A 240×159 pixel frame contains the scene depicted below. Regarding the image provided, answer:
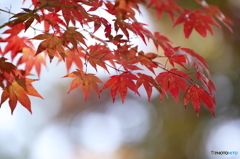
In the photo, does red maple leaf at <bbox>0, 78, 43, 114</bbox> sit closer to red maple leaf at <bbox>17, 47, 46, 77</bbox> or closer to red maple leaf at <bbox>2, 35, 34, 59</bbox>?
red maple leaf at <bbox>2, 35, 34, 59</bbox>

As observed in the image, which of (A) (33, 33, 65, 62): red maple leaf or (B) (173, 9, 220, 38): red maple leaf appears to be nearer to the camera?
(A) (33, 33, 65, 62): red maple leaf

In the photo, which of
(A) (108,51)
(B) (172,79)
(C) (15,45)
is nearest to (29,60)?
(C) (15,45)

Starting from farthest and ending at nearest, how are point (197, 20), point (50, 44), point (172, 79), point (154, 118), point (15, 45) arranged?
point (154, 118), point (15, 45), point (197, 20), point (172, 79), point (50, 44)

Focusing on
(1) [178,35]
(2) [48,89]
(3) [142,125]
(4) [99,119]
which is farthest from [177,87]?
(2) [48,89]

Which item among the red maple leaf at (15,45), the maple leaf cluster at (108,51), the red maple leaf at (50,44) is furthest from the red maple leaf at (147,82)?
the red maple leaf at (15,45)

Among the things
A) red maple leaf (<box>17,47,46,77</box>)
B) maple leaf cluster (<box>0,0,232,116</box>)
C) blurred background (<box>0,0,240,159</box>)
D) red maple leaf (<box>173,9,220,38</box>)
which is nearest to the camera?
maple leaf cluster (<box>0,0,232,116</box>)

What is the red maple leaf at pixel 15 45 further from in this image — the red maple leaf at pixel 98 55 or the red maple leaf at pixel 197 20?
the red maple leaf at pixel 197 20

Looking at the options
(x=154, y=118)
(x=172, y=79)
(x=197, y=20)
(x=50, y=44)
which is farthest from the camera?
(x=154, y=118)

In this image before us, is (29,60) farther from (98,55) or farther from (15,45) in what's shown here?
(98,55)

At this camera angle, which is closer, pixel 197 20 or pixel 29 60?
pixel 197 20

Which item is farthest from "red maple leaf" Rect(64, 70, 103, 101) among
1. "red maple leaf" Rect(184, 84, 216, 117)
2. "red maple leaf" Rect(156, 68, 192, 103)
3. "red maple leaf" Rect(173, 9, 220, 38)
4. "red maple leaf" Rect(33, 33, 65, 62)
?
"red maple leaf" Rect(173, 9, 220, 38)

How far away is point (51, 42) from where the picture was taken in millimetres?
929

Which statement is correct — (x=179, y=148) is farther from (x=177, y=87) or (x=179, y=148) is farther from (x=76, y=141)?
(x=177, y=87)

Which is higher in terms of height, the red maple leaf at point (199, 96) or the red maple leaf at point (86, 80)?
the red maple leaf at point (86, 80)
